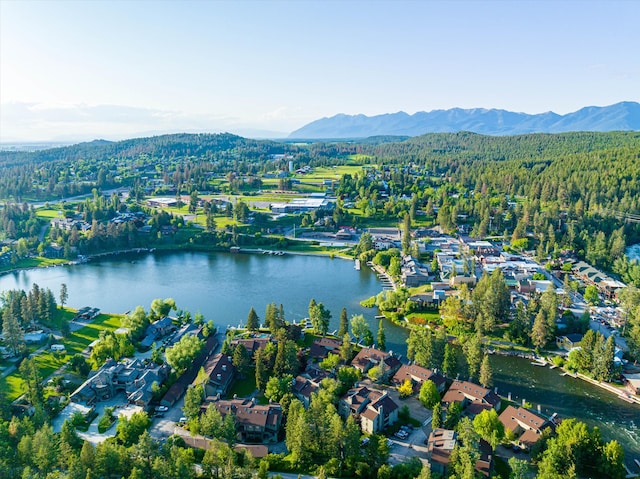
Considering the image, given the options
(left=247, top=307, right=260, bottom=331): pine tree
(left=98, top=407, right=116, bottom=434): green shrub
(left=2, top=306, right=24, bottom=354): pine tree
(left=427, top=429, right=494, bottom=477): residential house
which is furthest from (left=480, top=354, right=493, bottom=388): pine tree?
(left=2, top=306, right=24, bottom=354): pine tree

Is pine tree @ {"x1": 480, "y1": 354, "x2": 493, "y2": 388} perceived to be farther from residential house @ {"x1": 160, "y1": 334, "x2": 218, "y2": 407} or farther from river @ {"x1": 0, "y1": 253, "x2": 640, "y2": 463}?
residential house @ {"x1": 160, "y1": 334, "x2": 218, "y2": 407}


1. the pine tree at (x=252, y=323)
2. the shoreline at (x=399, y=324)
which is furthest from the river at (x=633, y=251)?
the pine tree at (x=252, y=323)

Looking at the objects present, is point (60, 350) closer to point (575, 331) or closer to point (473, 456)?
point (473, 456)

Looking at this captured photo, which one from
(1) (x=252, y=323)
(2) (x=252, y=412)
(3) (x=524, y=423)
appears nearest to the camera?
(3) (x=524, y=423)

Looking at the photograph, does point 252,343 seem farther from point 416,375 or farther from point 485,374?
point 485,374

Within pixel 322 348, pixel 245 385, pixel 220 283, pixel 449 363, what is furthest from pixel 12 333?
pixel 449 363
